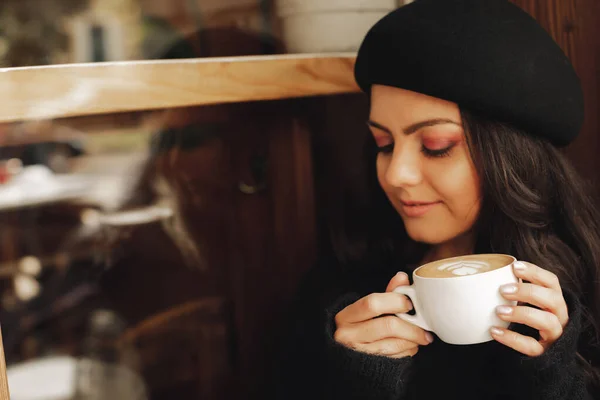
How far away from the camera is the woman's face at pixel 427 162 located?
89cm

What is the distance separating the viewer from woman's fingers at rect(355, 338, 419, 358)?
0.84 m

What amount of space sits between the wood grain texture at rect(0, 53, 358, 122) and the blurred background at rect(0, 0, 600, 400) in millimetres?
12

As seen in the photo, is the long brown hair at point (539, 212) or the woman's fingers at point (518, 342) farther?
the long brown hair at point (539, 212)

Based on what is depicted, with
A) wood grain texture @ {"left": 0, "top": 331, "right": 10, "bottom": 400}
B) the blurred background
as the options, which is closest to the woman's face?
the blurred background

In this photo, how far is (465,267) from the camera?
77cm

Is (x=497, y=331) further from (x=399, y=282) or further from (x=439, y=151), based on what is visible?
(x=439, y=151)

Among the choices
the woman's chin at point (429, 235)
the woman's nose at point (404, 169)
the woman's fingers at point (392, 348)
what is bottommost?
the woman's fingers at point (392, 348)

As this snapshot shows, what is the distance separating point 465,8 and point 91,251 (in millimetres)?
690

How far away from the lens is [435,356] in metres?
0.98

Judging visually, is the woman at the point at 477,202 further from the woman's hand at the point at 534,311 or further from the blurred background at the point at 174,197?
the blurred background at the point at 174,197

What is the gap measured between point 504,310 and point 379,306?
0.15 m

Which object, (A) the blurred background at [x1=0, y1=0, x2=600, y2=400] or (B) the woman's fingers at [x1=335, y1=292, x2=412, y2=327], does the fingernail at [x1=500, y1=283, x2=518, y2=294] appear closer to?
(B) the woman's fingers at [x1=335, y1=292, x2=412, y2=327]

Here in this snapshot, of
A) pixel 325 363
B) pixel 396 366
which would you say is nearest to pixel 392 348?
pixel 396 366

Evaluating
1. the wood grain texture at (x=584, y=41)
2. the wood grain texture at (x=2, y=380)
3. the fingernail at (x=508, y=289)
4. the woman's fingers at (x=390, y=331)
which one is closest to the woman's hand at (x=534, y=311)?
the fingernail at (x=508, y=289)
